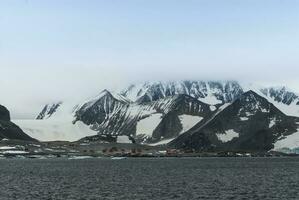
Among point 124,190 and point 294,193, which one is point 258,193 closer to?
point 294,193

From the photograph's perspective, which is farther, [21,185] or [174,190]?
[21,185]

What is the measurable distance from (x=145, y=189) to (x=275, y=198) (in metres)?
27.7

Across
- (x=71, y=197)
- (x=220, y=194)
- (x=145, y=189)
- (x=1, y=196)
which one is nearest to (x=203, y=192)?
(x=220, y=194)

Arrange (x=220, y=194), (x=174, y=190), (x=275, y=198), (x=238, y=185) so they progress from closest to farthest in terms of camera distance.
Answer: (x=275, y=198), (x=220, y=194), (x=174, y=190), (x=238, y=185)

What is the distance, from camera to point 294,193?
10681cm

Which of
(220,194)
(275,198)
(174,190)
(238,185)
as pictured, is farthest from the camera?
(238,185)

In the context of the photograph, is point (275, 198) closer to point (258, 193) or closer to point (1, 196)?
point (258, 193)

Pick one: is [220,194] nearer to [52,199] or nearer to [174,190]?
[174,190]

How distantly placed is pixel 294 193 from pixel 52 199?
4118 centimetres

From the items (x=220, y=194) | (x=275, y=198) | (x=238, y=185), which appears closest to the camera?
(x=275, y=198)

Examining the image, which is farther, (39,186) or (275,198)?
(39,186)

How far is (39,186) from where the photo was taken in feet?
422

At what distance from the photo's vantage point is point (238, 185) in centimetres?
12581

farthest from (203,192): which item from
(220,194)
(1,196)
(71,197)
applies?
(1,196)
